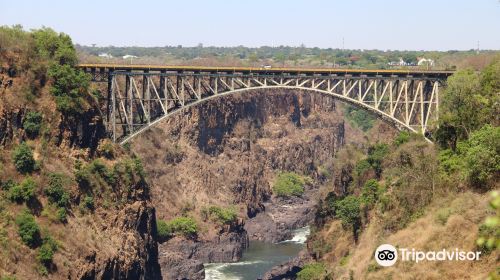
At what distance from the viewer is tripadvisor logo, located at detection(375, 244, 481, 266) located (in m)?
29.5

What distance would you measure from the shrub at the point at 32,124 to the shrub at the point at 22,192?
4795mm

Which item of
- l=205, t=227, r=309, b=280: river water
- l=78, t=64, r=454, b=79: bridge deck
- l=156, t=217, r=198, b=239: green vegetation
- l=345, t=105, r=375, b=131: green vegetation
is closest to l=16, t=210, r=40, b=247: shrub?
l=78, t=64, r=454, b=79: bridge deck

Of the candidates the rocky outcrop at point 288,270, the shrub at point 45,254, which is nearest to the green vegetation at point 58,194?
the shrub at point 45,254

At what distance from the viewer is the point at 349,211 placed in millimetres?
53656

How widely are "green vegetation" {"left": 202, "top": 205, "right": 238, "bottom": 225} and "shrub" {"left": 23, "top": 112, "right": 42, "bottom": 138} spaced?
3051 cm

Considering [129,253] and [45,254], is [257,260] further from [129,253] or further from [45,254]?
[45,254]

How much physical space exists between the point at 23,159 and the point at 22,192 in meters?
2.54

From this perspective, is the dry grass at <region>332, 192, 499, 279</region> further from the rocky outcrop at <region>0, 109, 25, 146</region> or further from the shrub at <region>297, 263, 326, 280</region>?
the rocky outcrop at <region>0, 109, 25, 146</region>

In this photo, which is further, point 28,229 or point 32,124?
point 32,124

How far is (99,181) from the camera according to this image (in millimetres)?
51438

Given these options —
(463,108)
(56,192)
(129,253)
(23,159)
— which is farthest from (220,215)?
(463,108)

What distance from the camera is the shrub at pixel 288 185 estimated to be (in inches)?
3755

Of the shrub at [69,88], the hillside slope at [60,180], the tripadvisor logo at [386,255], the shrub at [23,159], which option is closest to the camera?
the tripadvisor logo at [386,255]

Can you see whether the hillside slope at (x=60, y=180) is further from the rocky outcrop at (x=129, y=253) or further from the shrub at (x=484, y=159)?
the shrub at (x=484, y=159)
